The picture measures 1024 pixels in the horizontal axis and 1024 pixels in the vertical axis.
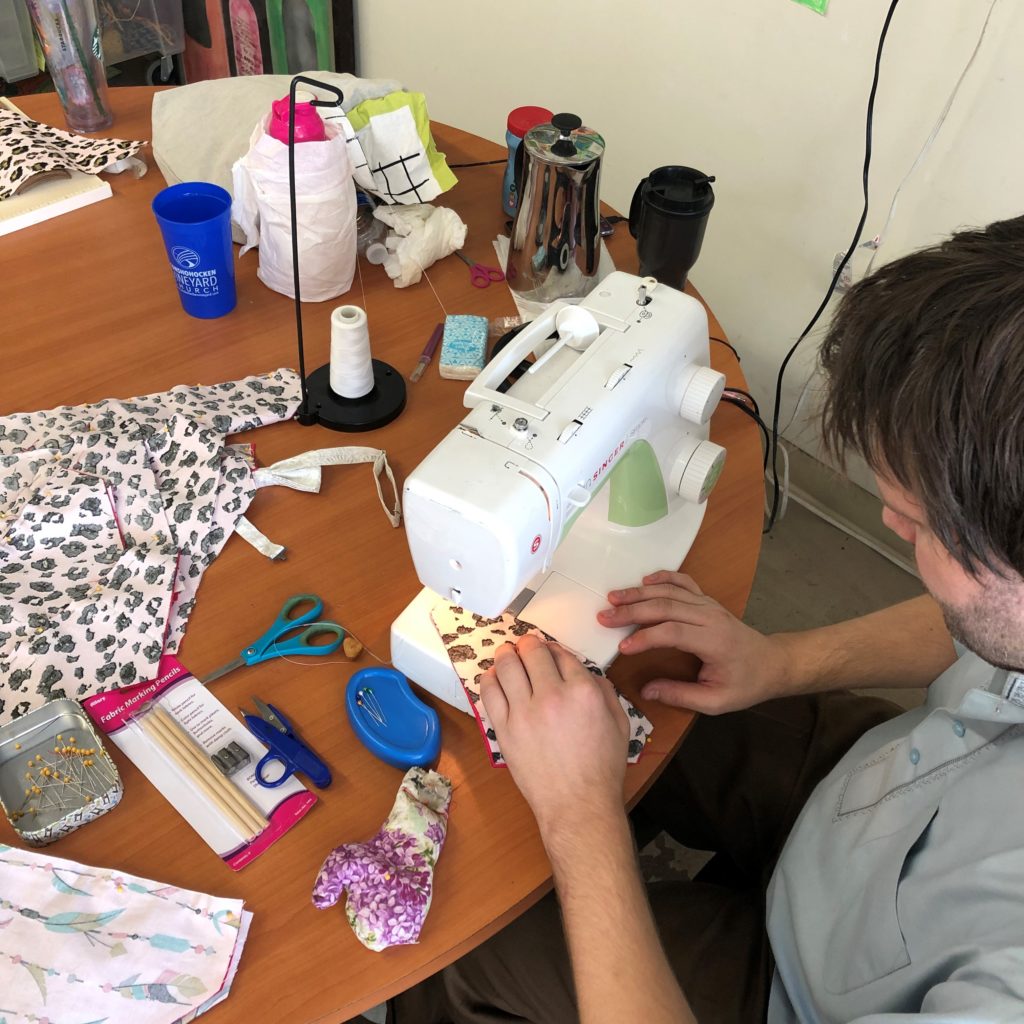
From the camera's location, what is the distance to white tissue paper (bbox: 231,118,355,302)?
1.30 m

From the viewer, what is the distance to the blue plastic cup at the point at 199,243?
1293mm

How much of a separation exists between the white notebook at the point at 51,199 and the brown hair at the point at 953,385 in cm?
133

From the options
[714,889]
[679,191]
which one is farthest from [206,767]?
[679,191]

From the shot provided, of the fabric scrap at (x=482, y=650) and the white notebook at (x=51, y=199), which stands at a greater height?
the white notebook at (x=51, y=199)

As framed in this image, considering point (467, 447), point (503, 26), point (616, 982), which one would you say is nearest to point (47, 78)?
point (503, 26)

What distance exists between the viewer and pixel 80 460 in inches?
44.1

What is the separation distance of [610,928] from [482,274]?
1059 millimetres

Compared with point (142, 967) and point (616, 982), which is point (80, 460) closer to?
point (142, 967)

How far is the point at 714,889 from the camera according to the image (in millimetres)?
1165

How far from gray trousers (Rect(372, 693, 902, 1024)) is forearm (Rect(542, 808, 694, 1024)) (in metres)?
0.25

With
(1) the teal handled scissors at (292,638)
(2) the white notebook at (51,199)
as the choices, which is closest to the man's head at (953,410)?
(1) the teal handled scissors at (292,638)

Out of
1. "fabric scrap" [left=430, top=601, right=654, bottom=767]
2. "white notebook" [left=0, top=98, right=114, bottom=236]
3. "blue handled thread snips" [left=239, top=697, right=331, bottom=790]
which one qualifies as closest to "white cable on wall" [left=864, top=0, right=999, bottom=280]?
"fabric scrap" [left=430, top=601, right=654, bottom=767]

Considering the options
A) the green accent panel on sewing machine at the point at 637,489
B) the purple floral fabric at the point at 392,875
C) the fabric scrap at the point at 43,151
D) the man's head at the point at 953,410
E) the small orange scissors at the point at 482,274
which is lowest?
the purple floral fabric at the point at 392,875

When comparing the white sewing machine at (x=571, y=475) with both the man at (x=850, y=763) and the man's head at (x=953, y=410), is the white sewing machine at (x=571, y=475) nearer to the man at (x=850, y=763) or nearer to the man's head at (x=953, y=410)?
the man at (x=850, y=763)
